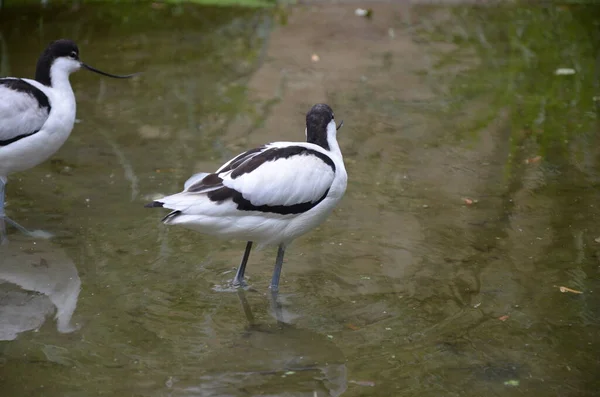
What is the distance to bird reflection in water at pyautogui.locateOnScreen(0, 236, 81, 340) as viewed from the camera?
5137mm

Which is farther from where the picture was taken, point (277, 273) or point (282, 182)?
point (277, 273)

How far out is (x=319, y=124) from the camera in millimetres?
5652

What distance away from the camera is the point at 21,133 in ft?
20.9

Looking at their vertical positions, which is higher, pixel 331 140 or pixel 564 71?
pixel 331 140

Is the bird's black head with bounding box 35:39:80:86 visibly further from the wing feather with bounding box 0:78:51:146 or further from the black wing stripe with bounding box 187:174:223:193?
the black wing stripe with bounding box 187:174:223:193

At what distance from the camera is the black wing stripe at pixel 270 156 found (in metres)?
5.29

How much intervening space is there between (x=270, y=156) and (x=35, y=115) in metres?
2.16

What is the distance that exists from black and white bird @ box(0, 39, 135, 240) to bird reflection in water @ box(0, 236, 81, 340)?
0.39 m

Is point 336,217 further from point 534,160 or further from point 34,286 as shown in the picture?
point 34,286

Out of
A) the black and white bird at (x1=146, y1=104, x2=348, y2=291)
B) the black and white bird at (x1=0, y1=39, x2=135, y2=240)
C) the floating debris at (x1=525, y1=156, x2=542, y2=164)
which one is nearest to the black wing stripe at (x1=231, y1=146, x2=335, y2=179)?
the black and white bird at (x1=146, y1=104, x2=348, y2=291)

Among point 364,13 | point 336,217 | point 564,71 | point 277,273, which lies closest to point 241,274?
point 277,273

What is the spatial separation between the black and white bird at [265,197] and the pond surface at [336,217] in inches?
18.6

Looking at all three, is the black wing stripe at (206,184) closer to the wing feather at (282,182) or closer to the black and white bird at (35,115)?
the wing feather at (282,182)

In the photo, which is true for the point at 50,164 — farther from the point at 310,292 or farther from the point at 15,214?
the point at 310,292
